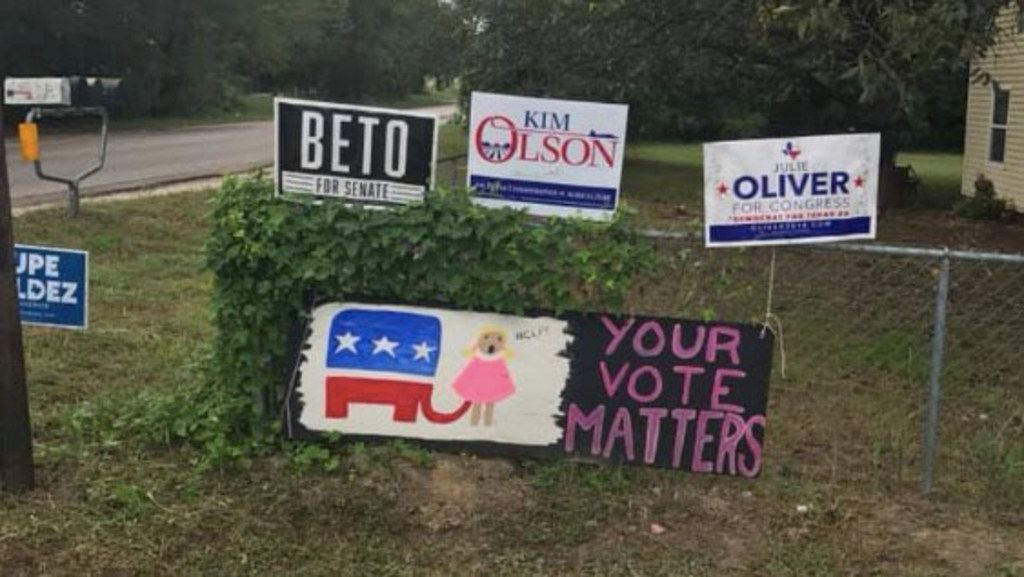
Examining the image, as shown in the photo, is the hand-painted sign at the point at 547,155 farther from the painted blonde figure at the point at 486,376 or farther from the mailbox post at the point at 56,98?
the mailbox post at the point at 56,98

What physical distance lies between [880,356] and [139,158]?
1695 cm

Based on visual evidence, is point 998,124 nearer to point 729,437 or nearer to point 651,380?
point 729,437

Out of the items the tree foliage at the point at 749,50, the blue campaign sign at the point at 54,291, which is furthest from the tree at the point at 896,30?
the blue campaign sign at the point at 54,291

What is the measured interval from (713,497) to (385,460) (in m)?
1.39

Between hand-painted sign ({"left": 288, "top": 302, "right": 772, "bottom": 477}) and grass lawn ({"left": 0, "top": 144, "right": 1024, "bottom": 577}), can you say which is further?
hand-painted sign ({"left": 288, "top": 302, "right": 772, "bottom": 477})

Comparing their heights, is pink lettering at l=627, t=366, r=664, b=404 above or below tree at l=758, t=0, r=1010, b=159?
below

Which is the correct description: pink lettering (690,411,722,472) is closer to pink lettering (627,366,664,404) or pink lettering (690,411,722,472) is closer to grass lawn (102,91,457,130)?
pink lettering (627,366,664,404)

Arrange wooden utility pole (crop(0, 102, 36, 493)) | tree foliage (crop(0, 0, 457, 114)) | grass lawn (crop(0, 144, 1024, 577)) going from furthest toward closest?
tree foliage (crop(0, 0, 457, 114))
wooden utility pole (crop(0, 102, 36, 493))
grass lawn (crop(0, 144, 1024, 577))

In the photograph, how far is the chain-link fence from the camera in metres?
4.88

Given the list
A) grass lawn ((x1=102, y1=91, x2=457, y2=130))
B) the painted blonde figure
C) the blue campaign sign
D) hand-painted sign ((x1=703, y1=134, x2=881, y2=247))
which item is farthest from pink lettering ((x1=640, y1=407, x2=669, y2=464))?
grass lawn ((x1=102, y1=91, x2=457, y2=130))

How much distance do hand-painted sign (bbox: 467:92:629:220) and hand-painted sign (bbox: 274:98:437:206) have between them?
A: 0.23 metres

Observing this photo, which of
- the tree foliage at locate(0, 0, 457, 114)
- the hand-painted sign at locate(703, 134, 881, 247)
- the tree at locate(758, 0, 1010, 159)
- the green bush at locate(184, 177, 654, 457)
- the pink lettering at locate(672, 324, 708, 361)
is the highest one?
the tree foliage at locate(0, 0, 457, 114)

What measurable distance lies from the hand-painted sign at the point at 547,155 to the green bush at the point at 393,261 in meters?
0.09

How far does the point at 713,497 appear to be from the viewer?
4680 mm
